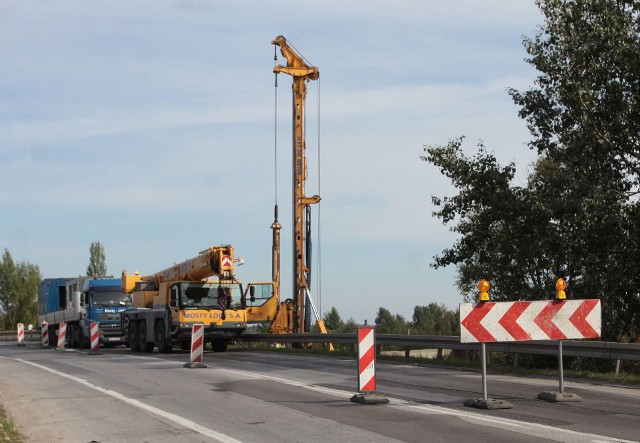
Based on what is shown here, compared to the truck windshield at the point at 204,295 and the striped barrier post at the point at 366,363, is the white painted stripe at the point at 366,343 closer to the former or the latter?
the striped barrier post at the point at 366,363

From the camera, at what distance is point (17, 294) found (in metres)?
94.8

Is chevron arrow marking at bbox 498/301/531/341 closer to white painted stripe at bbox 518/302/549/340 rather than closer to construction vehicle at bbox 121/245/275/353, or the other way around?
white painted stripe at bbox 518/302/549/340

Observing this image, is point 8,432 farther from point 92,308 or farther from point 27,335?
point 27,335

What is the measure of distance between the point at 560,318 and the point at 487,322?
1279mm

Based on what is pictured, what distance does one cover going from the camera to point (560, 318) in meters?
14.0

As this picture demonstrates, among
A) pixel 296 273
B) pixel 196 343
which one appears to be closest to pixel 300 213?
pixel 296 273

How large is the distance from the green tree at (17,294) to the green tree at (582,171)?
7796 centimetres

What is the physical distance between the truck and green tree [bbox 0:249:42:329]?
53942 millimetres

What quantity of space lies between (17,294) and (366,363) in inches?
3420

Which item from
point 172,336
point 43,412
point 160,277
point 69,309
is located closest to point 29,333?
point 69,309

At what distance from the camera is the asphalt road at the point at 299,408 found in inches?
414

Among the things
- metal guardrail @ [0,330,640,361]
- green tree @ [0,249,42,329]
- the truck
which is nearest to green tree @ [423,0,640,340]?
metal guardrail @ [0,330,640,361]

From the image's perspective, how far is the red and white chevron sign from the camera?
44.2 feet

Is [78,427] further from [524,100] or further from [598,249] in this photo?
[524,100]
